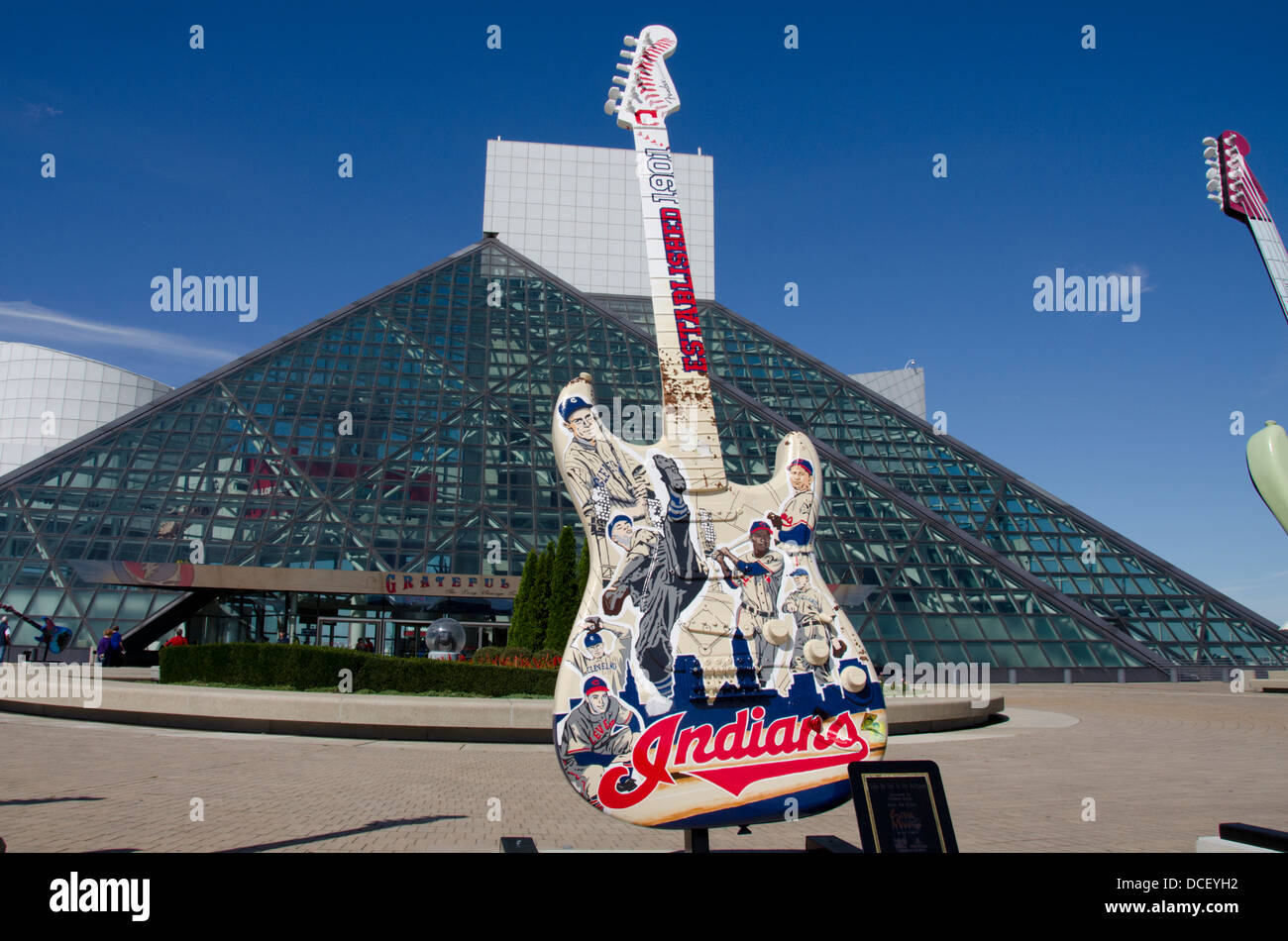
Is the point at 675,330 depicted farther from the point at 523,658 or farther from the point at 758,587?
the point at 523,658

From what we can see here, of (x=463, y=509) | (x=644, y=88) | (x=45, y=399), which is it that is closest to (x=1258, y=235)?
(x=644, y=88)

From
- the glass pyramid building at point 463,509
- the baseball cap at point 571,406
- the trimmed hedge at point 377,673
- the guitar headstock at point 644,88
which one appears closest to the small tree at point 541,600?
the trimmed hedge at point 377,673

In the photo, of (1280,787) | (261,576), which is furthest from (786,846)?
(261,576)

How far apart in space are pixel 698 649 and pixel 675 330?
230cm

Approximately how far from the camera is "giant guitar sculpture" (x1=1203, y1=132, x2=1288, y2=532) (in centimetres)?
747

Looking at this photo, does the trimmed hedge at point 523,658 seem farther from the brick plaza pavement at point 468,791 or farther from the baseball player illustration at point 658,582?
the baseball player illustration at point 658,582

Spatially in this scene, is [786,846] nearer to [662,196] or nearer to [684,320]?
[684,320]

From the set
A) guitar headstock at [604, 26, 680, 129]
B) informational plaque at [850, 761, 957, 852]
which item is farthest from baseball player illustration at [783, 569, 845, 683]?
guitar headstock at [604, 26, 680, 129]

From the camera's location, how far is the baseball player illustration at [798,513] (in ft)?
17.3

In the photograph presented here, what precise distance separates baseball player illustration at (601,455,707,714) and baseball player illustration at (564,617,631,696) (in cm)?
8

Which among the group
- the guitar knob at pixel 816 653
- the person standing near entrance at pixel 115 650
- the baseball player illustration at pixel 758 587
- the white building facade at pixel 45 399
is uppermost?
the white building facade at pixel 45 399

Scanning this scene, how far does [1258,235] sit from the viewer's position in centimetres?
848

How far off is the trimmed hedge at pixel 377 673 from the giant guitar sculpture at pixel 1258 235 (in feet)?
35.9
